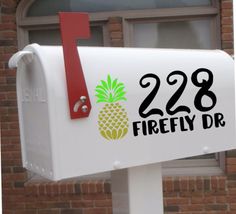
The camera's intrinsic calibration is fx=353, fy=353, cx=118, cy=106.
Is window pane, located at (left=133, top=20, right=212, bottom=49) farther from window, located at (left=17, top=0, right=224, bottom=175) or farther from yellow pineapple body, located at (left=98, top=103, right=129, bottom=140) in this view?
yellow pineapple body, located at (left=98, top=103, right=129, bottom=140)

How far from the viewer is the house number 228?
1110 mm

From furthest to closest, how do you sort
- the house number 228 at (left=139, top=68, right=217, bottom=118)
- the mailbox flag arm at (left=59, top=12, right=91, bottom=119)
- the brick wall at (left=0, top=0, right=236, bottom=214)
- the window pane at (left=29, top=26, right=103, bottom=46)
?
the window pane at (left=29, top=26, right=103, bottom=46), the brick wall at (left=0, top=0, right=236, bottom=214), the house number 228 at (left=139, top=68, right=217, bottom=118), the mailbox flag arm at (left=59, top=12, right=91, bottom=119)

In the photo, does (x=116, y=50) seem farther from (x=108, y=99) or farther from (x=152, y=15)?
(x=152, y=15)

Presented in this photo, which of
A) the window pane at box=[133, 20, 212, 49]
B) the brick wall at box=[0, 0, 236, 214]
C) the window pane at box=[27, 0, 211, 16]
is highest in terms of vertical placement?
the window pane at box=[27, 0, 211, 16]

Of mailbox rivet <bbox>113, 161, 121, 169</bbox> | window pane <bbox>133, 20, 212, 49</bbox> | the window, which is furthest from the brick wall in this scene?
mailbox rivet <bbox>113, 161, 121, 169</bbox>

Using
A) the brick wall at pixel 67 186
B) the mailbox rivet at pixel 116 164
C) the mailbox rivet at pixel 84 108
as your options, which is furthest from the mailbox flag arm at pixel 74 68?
the brick wall at pixel 67 186

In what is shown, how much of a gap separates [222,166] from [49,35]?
1.82m

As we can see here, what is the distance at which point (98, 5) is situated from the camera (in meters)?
2.89

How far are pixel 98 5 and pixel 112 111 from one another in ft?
6.61

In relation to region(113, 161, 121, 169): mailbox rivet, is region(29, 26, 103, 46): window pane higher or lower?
higher

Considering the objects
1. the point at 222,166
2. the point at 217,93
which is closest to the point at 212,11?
the point at 222,166

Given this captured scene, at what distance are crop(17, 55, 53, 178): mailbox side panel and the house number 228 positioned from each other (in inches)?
11.8

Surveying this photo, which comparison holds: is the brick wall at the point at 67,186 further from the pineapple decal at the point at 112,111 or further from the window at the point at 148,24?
the pineapple decal at the point at 112,111

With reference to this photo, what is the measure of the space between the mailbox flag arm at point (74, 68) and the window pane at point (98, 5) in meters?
1.93
